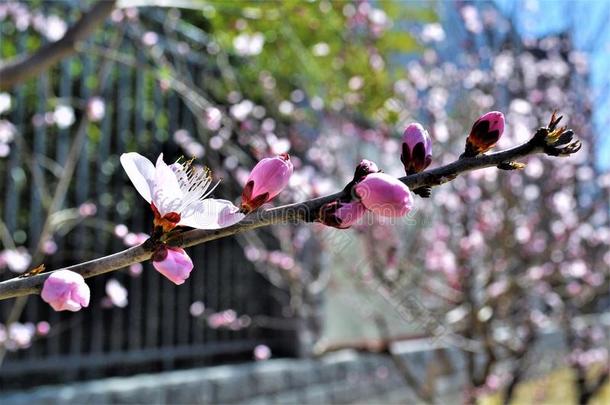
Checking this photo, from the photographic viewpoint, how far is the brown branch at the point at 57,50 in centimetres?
227

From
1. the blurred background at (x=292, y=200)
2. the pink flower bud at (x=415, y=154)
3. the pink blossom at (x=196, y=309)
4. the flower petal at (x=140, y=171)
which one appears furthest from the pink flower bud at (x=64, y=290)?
the pink blossom at (x=196, y=309)

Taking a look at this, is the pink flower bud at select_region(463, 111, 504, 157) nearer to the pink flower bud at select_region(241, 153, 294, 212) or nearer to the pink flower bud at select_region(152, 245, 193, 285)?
the pink flower bud at select_region(241, 153, 294, 212)

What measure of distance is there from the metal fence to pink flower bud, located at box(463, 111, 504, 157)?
260 cm

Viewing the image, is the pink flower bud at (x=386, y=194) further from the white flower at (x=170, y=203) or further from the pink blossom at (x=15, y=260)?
the pink blossom at (x=15, y=260)

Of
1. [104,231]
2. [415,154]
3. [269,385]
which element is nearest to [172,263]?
[415,154]

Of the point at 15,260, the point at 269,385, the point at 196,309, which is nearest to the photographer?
the point at 15,260

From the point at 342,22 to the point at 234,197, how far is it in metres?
1.71

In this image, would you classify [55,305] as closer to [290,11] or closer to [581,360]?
[290,11]

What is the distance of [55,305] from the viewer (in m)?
0.67

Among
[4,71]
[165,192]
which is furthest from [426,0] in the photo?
[165,192]

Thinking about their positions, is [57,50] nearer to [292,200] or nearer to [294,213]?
[292,200]

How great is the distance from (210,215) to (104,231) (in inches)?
120

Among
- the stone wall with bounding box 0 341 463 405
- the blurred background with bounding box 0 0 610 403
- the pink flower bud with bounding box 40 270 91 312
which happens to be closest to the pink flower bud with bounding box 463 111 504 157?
the pink flower bud with bounding box 40 270 91 312

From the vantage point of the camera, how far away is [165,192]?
75cm
